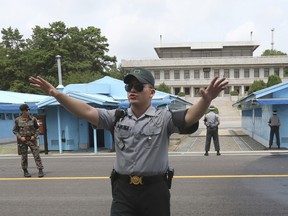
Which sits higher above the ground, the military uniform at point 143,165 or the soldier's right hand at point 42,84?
the soldier's right hand at point 42,84

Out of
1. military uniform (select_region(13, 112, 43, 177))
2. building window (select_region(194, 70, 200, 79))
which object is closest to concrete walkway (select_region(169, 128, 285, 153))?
military uniform (select_region(13, 112, 43, 177))

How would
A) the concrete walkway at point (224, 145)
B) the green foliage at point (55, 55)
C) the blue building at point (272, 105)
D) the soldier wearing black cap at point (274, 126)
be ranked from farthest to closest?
1. the green foliage at point (55, 55)
2. the concrete walkway at point (224, 145)
3. the blue building at point (272, 105)
4. the soldier wearing black cap at point (274, 126)

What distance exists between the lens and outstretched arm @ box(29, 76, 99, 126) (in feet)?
8.52

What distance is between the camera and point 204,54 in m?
72.2

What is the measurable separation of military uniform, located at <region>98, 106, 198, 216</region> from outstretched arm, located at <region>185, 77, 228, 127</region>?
4.1 inches

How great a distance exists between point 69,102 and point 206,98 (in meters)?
1.11

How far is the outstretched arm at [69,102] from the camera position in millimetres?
2598

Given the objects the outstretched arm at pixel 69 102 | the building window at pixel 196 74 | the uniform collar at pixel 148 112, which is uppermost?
the building window at pixel 196 74

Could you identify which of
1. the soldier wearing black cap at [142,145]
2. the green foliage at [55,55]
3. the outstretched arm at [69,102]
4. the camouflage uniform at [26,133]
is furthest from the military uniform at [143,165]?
the green foliage at [55,55]

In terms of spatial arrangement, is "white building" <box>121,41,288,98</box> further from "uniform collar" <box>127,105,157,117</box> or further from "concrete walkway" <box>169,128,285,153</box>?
"uniform collar" <box>127,105,157,117</box>

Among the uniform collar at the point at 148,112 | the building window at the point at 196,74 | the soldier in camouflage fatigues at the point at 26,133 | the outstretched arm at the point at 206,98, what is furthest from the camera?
the building window at the point at 196,74

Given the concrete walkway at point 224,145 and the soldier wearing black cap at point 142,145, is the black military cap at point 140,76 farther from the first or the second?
the concrete walkway at point 224,145

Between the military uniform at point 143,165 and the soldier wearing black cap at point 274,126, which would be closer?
the military uniform at point 143,165

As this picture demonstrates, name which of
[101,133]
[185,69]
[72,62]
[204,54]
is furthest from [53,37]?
[204,54]
